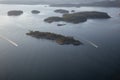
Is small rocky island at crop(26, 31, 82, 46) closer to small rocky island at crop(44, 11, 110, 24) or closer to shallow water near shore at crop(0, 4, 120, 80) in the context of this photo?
shallow water near shore at crop(0, 4, 120, 80)

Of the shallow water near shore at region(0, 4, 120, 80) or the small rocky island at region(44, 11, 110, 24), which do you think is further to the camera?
the small rocky island at region(44, 11, 110, 24)

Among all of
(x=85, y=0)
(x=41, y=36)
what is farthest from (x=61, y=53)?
(x=85, y=0)

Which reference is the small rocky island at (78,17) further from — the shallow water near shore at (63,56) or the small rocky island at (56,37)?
the small rocky island at (56,37)

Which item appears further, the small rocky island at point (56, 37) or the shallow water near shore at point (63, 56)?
the small rocky island at point (56, 37)

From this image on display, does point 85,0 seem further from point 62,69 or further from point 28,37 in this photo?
point 62,69

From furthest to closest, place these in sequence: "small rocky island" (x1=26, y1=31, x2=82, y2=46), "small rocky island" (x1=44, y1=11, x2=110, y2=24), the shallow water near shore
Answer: "small rocky island" (x1=44, y1=11, x2=110, y2=24) → "small rocky island" (x1=26, y1=31, x2=82, y2=46) → the shallow water near shore

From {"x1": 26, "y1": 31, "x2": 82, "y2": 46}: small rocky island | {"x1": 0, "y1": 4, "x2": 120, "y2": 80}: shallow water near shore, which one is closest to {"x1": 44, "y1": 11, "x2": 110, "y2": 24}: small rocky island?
{"x1": 0, "y1": 4, "x2": 120, "y2": 80}: shallow water near shore

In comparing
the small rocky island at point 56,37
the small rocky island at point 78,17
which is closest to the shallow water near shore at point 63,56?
the small rocky island at point 56,37
